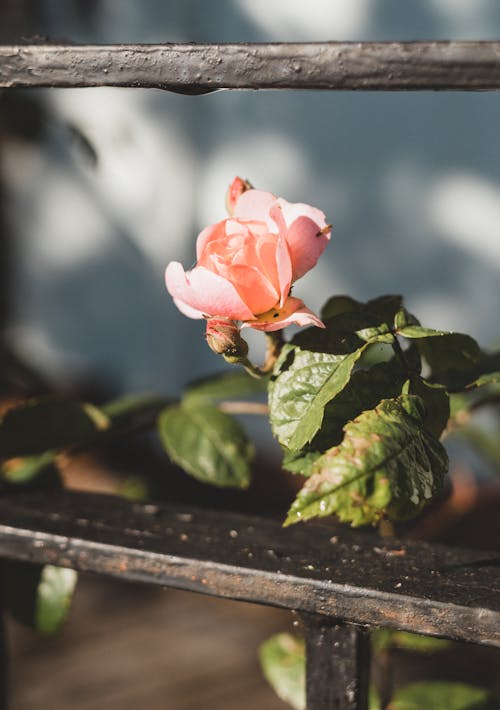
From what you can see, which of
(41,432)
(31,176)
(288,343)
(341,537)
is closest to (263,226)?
(288,343)

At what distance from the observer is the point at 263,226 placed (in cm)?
53

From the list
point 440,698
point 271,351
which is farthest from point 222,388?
point 440,698

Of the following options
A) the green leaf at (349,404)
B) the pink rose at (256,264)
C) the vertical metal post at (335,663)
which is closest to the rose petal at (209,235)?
the pink rose at (256,264)

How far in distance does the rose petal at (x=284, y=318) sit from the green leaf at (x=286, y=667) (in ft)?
1.73

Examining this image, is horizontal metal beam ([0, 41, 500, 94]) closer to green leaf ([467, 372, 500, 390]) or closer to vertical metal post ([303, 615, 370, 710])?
green leaf ([467, 372, 500, 390])

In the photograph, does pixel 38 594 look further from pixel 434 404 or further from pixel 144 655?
pixel 144 655

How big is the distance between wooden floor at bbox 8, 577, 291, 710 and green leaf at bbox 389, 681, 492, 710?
114 cm

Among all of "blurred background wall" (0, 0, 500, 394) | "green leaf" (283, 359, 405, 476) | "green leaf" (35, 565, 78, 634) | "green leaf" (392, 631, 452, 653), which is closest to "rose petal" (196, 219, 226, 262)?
"green leaf" (283, 359, 405, 476)

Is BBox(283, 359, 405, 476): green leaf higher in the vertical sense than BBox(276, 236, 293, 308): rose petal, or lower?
lower

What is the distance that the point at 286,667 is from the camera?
93cm

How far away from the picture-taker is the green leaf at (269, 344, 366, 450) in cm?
50

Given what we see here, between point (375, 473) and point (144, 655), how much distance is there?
6.07 ft

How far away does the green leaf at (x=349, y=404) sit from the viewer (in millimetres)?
522

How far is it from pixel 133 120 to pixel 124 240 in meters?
0.46
